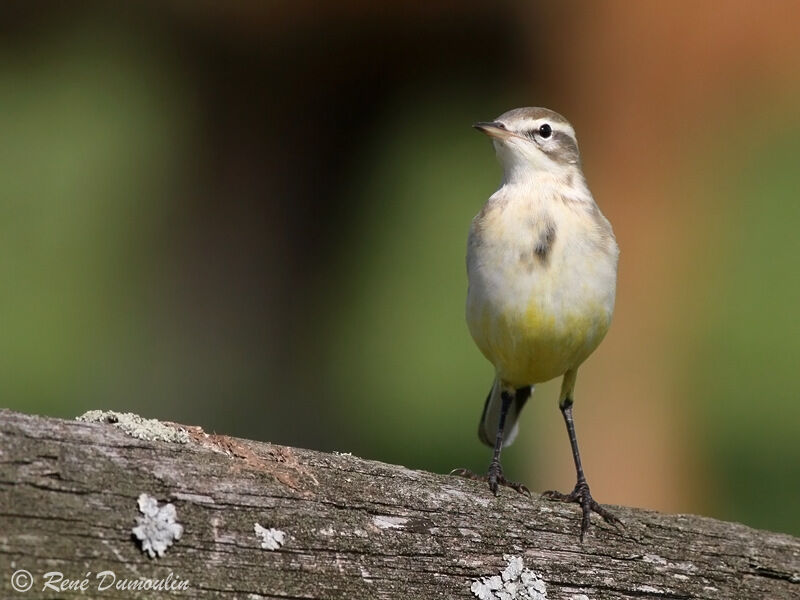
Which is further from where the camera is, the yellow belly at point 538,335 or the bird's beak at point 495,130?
the bird's beak at point 495,130

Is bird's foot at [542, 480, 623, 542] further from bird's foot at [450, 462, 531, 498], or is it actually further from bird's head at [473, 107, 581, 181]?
bird's head at [473, 107, 581, 181]

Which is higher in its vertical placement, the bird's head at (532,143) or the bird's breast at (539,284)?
the bird's head at (532,143)

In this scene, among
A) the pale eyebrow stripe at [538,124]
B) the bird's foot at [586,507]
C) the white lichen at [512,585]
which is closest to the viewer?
the white lichen at [512,585]

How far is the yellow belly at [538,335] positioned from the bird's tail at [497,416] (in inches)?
15.9

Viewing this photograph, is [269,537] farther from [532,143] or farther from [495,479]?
[532,143]

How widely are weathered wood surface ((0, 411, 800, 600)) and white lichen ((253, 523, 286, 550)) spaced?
2 cm

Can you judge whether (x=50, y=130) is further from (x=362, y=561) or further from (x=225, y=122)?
(x=362, y=561)

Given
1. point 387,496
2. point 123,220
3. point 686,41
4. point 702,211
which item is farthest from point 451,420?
point 387,496

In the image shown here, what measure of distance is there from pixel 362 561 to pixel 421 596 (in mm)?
182

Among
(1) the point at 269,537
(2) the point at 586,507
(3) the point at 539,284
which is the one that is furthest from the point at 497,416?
(1) the point at 269,537

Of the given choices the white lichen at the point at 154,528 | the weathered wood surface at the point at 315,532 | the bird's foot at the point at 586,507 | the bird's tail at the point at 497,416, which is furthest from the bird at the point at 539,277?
the white lichen at the point at 154,528

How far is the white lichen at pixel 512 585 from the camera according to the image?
2.81 metres

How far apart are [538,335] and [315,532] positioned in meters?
1.83

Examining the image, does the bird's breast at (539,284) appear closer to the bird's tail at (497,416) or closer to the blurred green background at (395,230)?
the bird's tail at (497,416)
